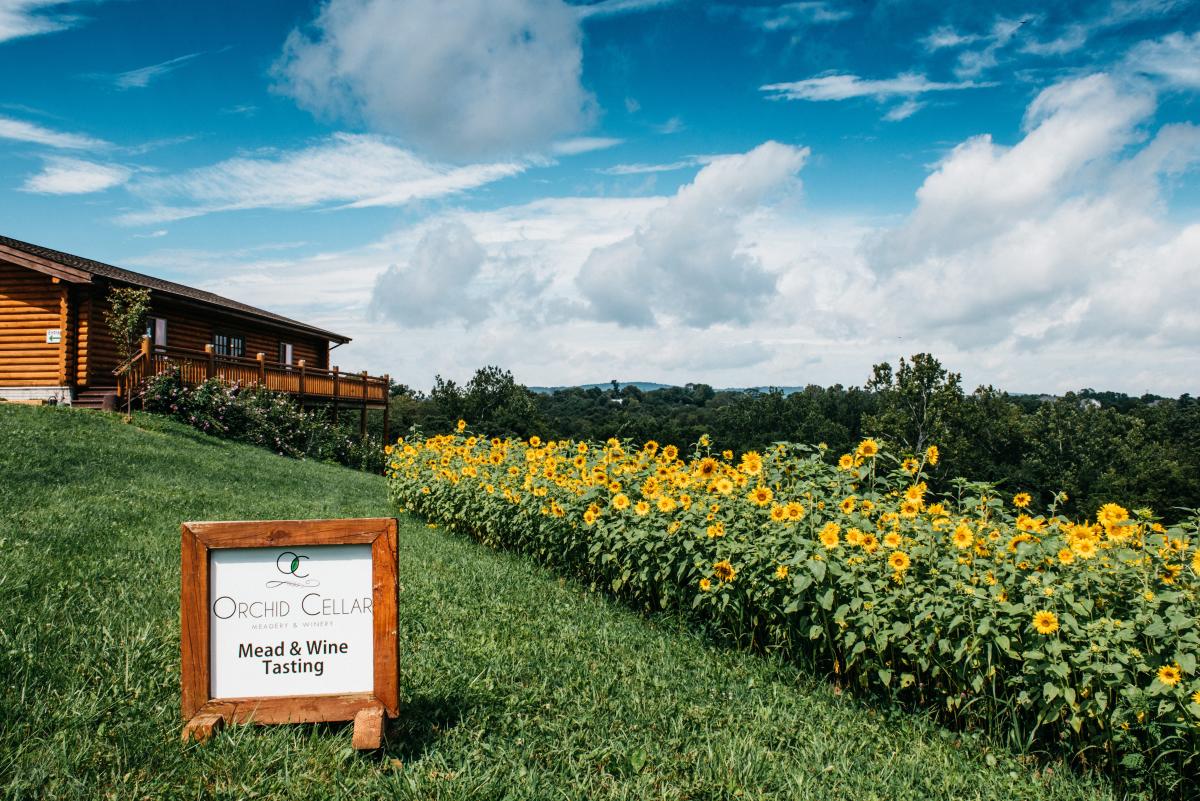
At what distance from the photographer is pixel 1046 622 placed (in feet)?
9.20

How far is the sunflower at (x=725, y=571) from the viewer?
373 centimetres

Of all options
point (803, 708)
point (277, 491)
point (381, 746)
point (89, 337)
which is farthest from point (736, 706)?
point (89, 337)

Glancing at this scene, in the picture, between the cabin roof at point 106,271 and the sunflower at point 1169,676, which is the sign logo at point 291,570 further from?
the cabin roof at point 106,271

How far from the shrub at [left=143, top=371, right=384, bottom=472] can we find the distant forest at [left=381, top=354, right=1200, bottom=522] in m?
18.9

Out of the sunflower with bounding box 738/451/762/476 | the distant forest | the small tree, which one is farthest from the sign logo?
the distant forest

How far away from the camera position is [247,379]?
Result: 56.3 ft

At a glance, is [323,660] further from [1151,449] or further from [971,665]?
[1151,449]

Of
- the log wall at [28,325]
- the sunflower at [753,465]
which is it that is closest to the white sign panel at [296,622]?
the sunflower at [753,465]

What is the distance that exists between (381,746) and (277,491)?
753 centimetres

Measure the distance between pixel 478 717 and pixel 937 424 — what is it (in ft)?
132

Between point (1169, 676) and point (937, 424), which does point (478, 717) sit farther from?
point (937, 424)

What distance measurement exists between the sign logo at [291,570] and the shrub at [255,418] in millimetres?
13773

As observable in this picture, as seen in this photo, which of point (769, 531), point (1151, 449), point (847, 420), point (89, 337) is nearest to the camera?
point (769, 531)

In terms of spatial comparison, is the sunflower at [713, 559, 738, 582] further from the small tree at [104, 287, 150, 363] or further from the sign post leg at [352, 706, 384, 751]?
the small tree at [104, 287, 150, 363]
